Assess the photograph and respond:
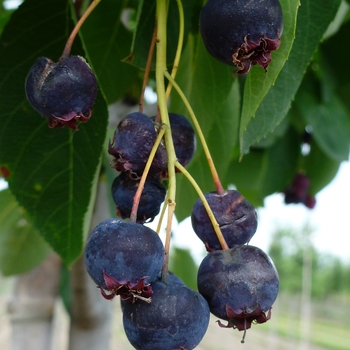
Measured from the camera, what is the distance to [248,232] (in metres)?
0.59

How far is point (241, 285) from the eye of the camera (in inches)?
20.4

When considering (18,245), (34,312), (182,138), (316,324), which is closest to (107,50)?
(182,138)

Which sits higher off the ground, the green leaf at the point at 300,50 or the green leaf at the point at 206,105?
the green leaf at the point at 300,50

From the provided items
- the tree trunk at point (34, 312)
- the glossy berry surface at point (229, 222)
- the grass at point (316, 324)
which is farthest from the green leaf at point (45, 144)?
the grass at point (316, 324)

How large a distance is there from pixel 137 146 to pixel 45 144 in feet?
0.88

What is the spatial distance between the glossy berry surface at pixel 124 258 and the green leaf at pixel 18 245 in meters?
1.13

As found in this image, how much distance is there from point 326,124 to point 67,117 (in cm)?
117

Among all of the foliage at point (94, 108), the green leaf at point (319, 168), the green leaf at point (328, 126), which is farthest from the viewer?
the green leaf at point (319, 168)

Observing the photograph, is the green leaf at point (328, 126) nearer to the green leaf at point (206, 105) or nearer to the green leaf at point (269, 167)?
the green leaf at point (269, 167)

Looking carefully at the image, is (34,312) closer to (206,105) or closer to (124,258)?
(206,105)

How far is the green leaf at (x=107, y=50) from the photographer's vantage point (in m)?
1.09

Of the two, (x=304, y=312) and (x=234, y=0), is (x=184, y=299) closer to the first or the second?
(x=234, y=0)

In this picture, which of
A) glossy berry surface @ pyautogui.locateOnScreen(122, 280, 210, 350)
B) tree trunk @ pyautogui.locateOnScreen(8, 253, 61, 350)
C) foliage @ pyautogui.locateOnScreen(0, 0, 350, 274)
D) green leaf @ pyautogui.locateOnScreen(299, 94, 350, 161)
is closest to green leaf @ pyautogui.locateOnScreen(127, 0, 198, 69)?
foliage @ pyautogui.locateOnScreen(0, 0, 350, 274)

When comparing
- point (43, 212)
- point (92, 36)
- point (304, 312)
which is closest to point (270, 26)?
point (43, 212)
